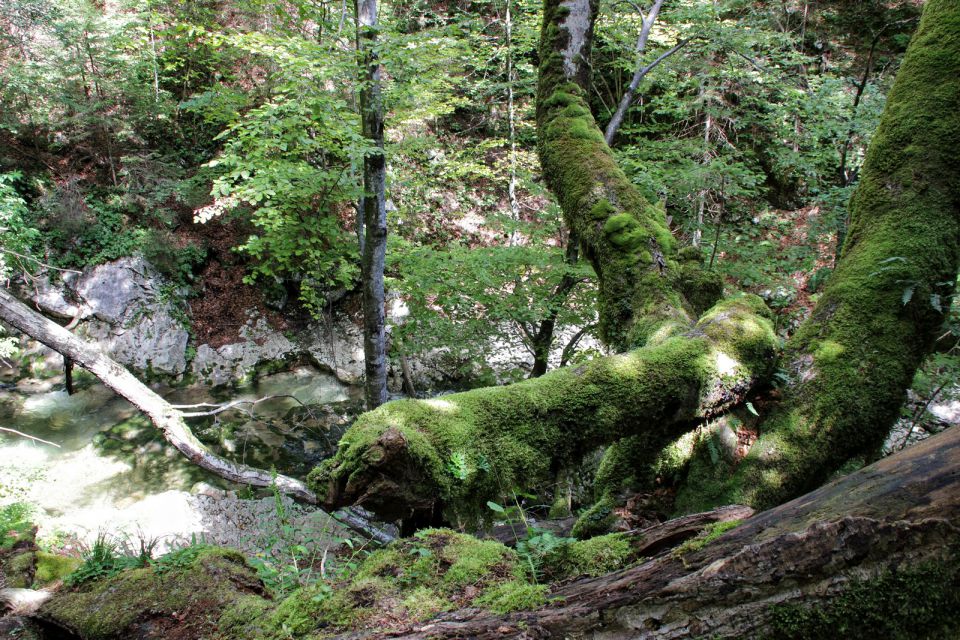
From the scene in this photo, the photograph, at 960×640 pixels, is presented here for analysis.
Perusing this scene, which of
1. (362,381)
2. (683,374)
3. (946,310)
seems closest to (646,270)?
(683,374)

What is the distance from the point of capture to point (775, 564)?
3.94 ft

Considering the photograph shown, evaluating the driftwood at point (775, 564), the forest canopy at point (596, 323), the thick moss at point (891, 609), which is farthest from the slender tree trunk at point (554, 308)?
the thick moss at point (891, 609)

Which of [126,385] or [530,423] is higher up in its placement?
[530,423]

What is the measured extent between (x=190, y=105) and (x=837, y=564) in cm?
742

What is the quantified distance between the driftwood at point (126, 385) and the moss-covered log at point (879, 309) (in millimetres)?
3443

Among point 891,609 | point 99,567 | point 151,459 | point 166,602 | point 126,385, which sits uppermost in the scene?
point 891,609

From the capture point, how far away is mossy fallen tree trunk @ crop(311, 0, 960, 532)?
169 cm

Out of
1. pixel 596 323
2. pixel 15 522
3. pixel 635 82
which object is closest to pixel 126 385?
pixel 15 522

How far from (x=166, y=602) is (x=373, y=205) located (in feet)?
13.1

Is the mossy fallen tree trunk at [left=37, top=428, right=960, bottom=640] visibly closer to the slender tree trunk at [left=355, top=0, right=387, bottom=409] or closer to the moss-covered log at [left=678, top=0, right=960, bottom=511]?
the moss-covered log at [left=678, top=0, right=960, bottom=511]

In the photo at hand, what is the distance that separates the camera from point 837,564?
45.5 inches

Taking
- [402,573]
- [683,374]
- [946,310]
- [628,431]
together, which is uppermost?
[946,310]

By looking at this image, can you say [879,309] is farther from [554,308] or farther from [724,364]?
[554,308]

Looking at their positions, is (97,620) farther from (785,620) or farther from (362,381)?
(362,381)
